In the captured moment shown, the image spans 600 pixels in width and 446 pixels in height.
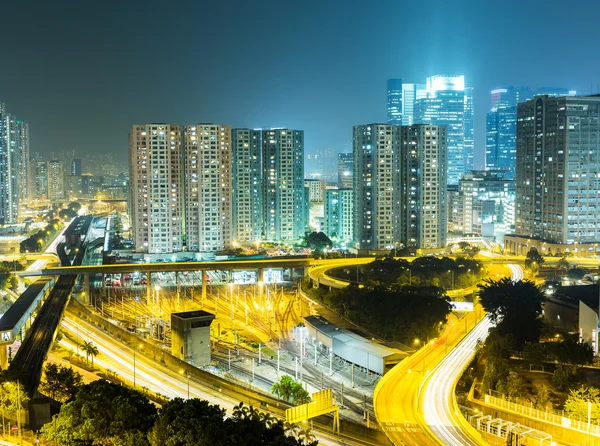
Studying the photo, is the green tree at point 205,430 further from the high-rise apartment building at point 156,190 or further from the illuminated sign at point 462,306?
the high-rise apartment building at point 156,190

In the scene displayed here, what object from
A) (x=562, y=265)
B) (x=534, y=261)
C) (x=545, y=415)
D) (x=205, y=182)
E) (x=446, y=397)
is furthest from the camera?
(x=205, y=182)

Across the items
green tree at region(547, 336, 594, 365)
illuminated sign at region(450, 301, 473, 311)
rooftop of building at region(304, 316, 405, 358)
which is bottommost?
rooftop of building at region(304, 316, 405, 358)

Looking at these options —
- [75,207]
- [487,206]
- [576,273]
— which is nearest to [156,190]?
[576,273]

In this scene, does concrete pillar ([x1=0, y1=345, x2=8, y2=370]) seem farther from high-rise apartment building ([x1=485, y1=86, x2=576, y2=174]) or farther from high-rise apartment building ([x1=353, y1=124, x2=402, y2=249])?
high-rise apartment building ([x1=485, y1=86, x2=576, y2=174])

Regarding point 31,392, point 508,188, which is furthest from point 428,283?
point 508,188

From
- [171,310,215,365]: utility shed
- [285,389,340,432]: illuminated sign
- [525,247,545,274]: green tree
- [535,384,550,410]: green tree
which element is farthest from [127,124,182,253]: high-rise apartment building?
[285,389,340,432]: illuminated sign

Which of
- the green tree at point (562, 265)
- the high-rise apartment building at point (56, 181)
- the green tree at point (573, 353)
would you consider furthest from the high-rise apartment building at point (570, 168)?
the high-rise apartment building at point (56, 181)

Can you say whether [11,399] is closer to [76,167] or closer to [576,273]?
[576,273]
